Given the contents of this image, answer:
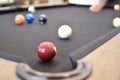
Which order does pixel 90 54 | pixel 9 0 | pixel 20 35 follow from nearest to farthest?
pixel 90 54, pixel 20 35, pixel 9 0

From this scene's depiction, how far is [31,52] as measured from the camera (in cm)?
98

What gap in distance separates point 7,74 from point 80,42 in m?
0.62

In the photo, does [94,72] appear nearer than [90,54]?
Yes

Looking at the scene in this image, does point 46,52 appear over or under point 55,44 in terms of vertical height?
over

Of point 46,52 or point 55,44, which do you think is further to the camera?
point 55,44

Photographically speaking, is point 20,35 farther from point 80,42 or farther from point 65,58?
point 65,58

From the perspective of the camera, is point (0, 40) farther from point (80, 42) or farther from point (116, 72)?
point (116, 72)

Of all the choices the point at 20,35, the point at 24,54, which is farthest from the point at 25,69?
the point at 20,35

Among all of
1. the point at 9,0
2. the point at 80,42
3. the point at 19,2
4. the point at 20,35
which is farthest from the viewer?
the point at 19,2

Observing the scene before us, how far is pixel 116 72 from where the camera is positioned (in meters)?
0.68

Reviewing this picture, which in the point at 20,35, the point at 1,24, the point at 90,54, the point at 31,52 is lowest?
the point at 1,24

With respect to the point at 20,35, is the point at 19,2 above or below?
below

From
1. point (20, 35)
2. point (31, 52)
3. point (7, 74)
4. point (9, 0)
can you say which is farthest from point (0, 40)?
point (9, 0)

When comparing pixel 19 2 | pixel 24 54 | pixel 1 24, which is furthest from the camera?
pixel 19 2
